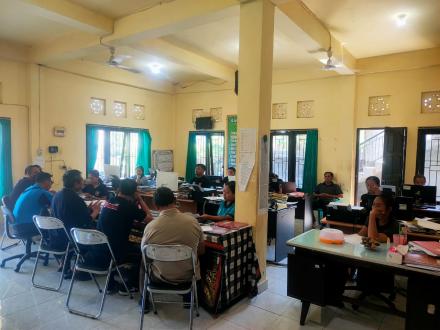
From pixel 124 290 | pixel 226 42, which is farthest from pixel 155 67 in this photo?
pixel 124 290

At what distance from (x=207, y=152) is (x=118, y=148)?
2310mm

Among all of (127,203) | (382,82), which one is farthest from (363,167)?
(127,203)

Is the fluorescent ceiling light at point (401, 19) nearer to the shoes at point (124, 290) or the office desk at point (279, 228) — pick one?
the office desk at point (279, 228)

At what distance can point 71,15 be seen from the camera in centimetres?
406

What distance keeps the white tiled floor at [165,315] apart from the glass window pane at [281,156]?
443 cm

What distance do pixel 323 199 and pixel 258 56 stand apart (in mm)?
3975

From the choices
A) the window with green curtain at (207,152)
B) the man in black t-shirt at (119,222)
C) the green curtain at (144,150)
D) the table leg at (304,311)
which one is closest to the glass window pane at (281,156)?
the window with green curtain at (207,152)

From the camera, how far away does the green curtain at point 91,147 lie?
273 inches

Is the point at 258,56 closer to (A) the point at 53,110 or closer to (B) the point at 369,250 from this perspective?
(B) the point at 369,250

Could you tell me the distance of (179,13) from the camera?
12.6 feet

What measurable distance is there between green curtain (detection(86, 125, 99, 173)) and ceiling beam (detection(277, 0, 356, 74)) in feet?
15.2

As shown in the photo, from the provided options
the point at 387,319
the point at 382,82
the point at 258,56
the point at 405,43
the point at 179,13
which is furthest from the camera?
the point at 382,82

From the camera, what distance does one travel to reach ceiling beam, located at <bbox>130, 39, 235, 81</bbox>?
17.0 feet

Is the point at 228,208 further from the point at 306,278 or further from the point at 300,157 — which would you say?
the point at 300,157
